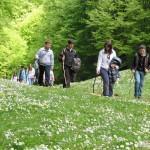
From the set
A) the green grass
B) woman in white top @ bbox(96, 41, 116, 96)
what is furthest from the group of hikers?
the green grass

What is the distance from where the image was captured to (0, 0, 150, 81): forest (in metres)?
72.0

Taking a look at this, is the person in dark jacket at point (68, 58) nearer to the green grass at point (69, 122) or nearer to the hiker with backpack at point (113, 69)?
the hiker with backpack at point (113, 69)

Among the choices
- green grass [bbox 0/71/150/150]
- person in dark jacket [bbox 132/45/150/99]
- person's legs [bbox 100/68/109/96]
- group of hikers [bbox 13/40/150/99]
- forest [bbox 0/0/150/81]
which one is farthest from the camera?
forest [bbox 0/0/150/81]

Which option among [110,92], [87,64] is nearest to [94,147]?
[110,92]

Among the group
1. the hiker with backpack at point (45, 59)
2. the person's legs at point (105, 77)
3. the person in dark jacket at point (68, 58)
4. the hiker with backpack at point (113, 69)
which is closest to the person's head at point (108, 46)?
the hiker with backpack at point (113, 69)

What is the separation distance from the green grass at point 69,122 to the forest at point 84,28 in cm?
3681

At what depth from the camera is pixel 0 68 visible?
96125mm

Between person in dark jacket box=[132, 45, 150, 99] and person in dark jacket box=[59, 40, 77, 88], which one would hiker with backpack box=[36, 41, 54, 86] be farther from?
person in dark jacket box=[132, 45, 150, 99]

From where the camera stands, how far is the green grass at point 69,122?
1334 cm

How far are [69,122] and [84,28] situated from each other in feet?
223

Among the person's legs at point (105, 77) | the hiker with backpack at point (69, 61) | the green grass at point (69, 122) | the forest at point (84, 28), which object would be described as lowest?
the green grass at point (69, 122)

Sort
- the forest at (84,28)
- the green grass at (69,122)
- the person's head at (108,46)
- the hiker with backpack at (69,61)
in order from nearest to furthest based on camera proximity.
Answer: the green grass at (69,122)
the person's head at (108,46)
the hiker with backpack at (69,61)
the forest at (84,28)

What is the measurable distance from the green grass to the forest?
3681cm

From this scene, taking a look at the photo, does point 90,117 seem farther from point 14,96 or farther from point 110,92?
point 110,92
